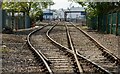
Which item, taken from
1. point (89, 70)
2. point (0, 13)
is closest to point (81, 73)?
point (89, 70)

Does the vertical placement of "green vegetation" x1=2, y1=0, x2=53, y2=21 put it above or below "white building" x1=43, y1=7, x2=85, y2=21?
above

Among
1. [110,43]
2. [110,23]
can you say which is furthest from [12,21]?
[110,43]

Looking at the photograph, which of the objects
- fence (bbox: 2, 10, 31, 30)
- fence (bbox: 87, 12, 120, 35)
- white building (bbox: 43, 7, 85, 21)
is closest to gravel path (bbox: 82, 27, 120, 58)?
fence (bbox: 87, 12, 120, 35)

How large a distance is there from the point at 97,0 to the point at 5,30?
38.6ft

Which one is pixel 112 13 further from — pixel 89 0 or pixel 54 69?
pixel 54 69

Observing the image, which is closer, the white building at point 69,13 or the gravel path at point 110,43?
the gravel path at point 110,43

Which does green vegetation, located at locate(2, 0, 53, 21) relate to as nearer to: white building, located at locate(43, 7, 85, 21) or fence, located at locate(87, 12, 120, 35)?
fence, located at locate(87, 12, 120, 35)

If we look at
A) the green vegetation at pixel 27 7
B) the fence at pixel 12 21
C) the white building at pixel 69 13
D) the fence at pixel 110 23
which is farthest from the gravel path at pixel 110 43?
the white building at pixel 69 13

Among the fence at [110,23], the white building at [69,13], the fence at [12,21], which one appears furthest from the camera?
the white building at [69,13]

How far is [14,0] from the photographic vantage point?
2308 inches

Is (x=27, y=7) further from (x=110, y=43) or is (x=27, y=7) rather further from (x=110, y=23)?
(x=110, y=43)

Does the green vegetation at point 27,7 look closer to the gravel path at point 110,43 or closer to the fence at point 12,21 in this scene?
the fence at point 12,21

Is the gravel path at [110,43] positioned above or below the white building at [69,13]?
above

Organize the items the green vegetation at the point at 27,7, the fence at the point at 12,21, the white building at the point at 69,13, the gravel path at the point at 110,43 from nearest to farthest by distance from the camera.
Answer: the gravel path at the point at 110,43 → the fence at the point at 12,21 → the green vegetation at the point at 27,7 → the white building at the point at 69,13
